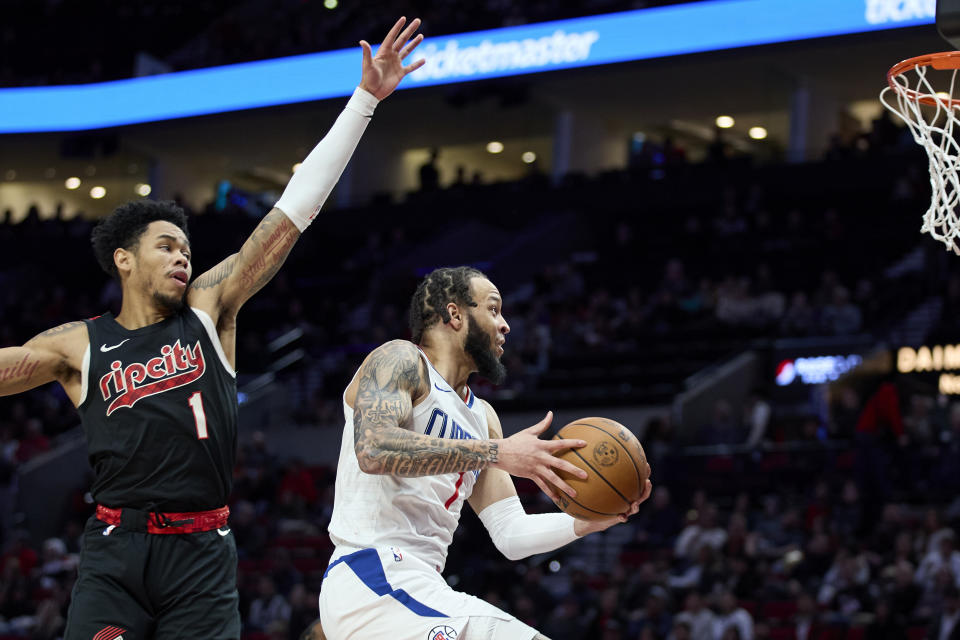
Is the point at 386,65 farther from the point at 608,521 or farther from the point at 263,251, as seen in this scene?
the point at 608,521

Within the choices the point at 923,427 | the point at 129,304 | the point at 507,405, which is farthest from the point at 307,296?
the point at 129,304

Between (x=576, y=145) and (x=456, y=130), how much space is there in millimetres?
3534

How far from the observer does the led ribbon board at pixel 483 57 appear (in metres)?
19.5

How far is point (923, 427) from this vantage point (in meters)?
13.5

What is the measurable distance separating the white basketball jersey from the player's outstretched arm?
0.62m

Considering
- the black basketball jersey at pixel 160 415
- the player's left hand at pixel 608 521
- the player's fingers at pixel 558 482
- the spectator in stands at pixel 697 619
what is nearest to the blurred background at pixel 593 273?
the spectator in stands at pixel 697 619

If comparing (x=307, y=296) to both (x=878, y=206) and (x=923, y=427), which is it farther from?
(x=923, y=427)

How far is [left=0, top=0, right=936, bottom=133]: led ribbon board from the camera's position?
1955 centimetres

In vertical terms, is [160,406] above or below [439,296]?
below

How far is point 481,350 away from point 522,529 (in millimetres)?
659

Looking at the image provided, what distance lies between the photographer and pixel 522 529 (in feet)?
14.8

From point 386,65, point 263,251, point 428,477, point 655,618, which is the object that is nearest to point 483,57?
point 655,618

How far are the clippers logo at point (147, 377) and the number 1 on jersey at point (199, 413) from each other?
0.06 meters

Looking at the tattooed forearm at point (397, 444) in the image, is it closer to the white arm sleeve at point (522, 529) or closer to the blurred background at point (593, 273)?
the white arm sleeve at point (522, 529)
